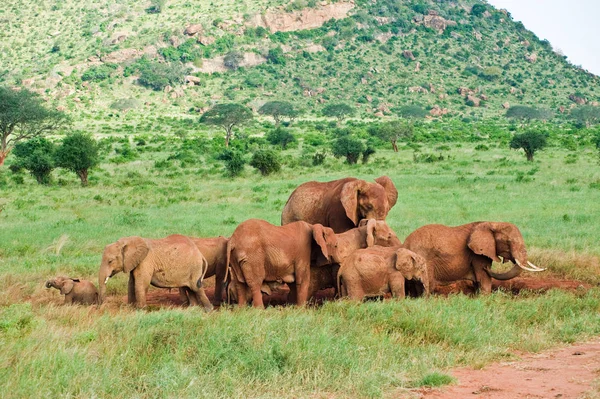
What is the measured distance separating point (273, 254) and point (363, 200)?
2.68m

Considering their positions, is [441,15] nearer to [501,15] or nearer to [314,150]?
[501,15]

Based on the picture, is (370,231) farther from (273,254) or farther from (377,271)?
(273,254)

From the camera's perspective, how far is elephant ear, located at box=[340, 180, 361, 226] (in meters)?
12.5

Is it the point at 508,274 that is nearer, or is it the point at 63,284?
the point at 63,284

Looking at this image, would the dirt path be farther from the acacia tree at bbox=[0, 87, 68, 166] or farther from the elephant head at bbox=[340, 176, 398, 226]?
the acacia tree at bbox=[0, 87, 68, 166]

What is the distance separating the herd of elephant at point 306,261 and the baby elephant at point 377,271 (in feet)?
0.05

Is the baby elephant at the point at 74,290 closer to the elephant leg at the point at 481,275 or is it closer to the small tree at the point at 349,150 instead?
the elephant leg at the point at 481,275

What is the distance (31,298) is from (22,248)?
4.96 meters

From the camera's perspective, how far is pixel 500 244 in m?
11.5

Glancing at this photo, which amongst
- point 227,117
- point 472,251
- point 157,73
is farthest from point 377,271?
point 157,73

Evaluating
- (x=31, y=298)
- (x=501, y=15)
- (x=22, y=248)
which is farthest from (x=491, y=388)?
(x=501, y=15)

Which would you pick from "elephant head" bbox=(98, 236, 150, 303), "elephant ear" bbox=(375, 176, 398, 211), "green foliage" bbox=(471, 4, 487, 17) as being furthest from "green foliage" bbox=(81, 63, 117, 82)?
"elephant head" bbox=(98, 236, 150, 303)

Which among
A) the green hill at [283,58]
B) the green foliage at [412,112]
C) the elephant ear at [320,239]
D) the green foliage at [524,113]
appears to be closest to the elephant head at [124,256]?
the elephant ear at [320,239]

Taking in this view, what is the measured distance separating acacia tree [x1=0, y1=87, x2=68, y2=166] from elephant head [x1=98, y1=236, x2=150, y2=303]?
37.2m
